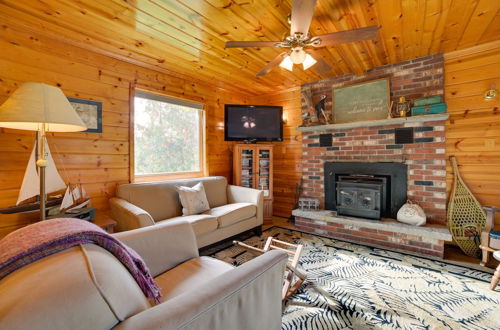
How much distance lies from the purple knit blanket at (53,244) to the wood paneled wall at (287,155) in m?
3.52

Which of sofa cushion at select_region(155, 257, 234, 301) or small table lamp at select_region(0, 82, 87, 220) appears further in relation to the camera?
small table lamp at select_region(0, 82, 87, 220)

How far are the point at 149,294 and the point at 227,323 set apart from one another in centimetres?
33

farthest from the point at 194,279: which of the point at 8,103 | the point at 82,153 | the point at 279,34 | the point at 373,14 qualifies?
the point at 373,14

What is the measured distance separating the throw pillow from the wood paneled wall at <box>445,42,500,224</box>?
3.13 metres

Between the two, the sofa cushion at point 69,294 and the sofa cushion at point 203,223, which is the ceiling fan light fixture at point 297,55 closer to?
the sofa cushion at point 203,223

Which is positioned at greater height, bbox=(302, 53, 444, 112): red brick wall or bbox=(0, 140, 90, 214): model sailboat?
bbox=(302, 53, 444, 112): red brick wall

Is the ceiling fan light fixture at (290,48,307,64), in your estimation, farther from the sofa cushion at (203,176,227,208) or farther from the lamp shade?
the sofa cushion at (203,176,227,208)

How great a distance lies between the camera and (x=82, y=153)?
254 cm

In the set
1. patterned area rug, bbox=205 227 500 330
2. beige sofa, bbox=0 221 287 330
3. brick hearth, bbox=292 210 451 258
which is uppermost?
beige sofa, bbox=0 221 287 330

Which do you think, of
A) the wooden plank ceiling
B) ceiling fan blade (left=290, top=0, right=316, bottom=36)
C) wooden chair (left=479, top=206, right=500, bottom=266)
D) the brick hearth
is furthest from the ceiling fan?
wooden chair (left=479, top=206, right=500, bottom=266)

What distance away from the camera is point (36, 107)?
1.39 meters

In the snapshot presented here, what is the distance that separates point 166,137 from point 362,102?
293 centimetres

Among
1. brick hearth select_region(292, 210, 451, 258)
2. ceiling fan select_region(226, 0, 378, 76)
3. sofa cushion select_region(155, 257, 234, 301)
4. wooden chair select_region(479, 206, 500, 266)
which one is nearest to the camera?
sofa cushion select_region(155, 257, 234, 301)

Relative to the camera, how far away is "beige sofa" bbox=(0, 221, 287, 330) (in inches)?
20.4
